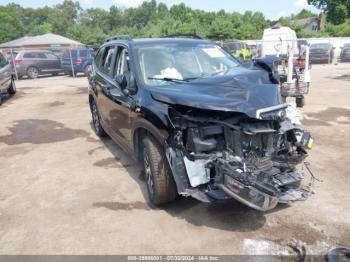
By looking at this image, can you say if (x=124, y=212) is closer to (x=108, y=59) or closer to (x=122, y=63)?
(x=122, y=63)

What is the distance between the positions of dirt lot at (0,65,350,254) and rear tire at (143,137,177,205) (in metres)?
0.20

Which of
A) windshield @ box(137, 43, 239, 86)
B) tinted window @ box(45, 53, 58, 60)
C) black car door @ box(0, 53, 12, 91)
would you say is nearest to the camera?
windshield @ box(137, 43, 239, 86)

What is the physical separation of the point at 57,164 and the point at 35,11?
4653 inches

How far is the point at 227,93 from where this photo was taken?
387 centimetres

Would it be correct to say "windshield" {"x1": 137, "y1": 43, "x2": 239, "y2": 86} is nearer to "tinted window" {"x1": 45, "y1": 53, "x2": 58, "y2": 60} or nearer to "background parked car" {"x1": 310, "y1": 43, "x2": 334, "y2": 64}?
"tinted window" {"x1": 45, "y1": 53, "x2": 58, "y2": 60}

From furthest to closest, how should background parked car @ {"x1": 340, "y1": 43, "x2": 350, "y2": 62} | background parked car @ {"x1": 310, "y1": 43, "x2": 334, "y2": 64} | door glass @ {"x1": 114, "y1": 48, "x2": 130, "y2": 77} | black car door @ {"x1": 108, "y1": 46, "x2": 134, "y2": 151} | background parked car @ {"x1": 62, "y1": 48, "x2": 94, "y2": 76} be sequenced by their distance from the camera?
background parked car @ {"x1": 340, "y1": 43, "x2": 350, "y2": 62} < background parked car @ {"x1": 310, "y1": 43, "x2": 334, "y2": 64} < background parked car @ {"x1": 62, "y1": 48, "x2": 94, "y2": 76} < door glass @ {"x1": 114, "y1": 48, "x2": 130, "y2": 77} < black car door @ {"x1": 108, "y1": 46, "x2": 134, "y2": 151}

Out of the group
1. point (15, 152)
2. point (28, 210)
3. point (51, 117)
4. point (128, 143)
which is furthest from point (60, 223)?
point (51, 117)

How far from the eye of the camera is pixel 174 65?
194 inches

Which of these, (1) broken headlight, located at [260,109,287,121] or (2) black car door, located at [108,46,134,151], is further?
(2) black car door, located at [108,46,134,151]

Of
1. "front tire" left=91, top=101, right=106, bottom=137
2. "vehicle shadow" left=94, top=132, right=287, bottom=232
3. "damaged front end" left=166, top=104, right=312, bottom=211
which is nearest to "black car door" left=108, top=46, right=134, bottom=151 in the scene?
"vehicle shadow" left=94, top=132, right=287, bottom=232

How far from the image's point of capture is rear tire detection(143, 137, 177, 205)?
161 inches

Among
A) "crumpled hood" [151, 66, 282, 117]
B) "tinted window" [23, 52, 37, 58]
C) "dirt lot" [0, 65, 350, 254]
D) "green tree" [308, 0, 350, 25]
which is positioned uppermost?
"green tree" [308, 0, 350, 25]

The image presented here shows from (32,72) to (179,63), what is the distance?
61.7 feet

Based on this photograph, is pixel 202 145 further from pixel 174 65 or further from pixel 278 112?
pixel 174 65
